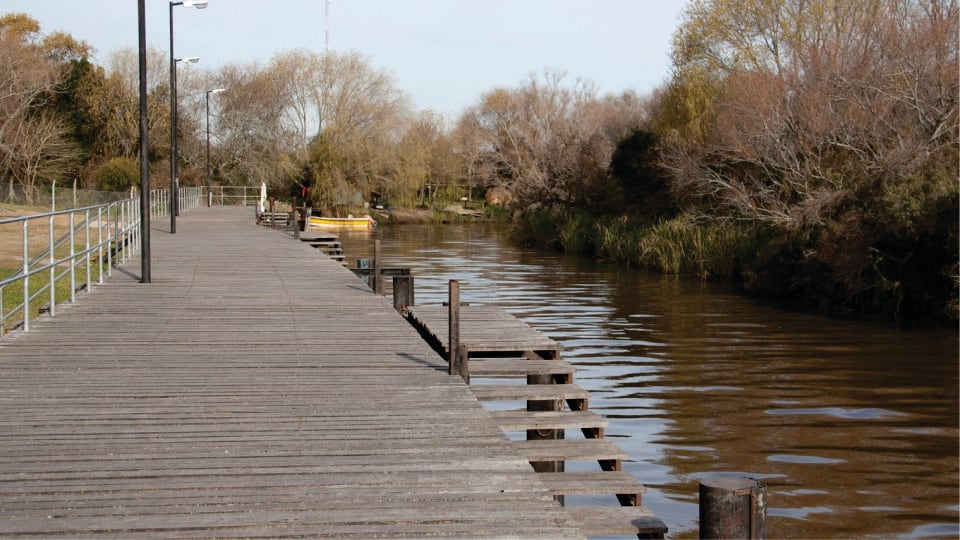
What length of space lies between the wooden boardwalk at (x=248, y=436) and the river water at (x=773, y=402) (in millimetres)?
2705

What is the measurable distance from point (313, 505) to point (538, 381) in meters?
4.37

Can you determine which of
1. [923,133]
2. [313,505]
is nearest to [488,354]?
[313,505]

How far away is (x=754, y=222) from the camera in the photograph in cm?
2952

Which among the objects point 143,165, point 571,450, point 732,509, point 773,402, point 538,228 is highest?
point 143,165

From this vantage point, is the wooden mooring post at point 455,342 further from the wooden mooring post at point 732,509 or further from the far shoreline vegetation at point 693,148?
the far shoreline vegetation at point 693,148

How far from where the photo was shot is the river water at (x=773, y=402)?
9555mm

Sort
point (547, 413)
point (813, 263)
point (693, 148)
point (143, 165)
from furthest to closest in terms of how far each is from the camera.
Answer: point (693, 148), point (813, 263), point (143, 165), point (547, 413)

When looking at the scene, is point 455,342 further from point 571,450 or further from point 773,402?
point 773,402

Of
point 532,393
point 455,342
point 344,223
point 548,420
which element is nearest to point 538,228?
point 344,223

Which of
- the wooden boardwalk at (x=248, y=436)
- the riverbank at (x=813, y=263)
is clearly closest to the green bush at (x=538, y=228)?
the riverbank at (x=813, y=263)

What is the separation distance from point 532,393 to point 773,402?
561 cm

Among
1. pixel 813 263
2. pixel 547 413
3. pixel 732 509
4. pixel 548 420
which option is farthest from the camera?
pixel 813 263

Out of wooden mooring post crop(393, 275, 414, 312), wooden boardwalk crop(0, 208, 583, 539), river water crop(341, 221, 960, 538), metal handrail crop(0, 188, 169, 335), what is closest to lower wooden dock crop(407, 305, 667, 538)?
wooden boardwalk crop(0, 208, 583, 539)

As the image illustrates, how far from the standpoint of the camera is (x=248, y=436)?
7.19m
